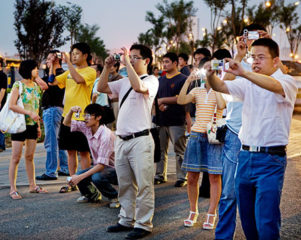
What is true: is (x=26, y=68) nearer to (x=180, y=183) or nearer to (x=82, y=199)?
(x=82, y=199)

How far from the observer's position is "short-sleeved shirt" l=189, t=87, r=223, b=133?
5264mm

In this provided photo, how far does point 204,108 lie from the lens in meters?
5.35

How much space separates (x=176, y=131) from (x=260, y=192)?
13.6ft

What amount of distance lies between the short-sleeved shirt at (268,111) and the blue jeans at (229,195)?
0.87 m

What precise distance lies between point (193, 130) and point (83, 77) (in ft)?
6.15

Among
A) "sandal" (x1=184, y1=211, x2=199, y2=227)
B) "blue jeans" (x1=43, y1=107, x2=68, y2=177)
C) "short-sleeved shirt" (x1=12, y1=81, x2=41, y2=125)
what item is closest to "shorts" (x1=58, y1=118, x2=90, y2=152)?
"short-sleeved shirt" (x1=12, y1=81, x2=41, y2=125)

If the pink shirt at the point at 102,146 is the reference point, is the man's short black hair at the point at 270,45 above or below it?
above

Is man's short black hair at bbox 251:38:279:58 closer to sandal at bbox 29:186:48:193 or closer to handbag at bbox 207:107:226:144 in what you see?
handbag at bbox 207:107:226:144

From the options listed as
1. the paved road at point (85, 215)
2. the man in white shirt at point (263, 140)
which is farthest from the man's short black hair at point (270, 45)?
the paved road at point (85, 215)

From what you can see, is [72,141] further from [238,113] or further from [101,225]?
[238,113]

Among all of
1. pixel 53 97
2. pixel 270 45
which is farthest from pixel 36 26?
pixel 270 45

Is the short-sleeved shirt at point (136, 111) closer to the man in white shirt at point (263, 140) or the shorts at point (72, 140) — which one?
the man in white shirt at point (263, 140)

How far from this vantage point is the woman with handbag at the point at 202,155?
4910mm

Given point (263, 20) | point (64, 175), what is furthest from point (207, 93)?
point (263, 20)
